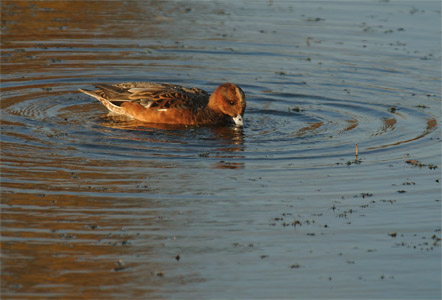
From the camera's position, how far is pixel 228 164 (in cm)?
1059

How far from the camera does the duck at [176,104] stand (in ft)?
42.0

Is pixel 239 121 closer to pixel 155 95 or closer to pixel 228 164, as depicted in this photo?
pixel 155 95

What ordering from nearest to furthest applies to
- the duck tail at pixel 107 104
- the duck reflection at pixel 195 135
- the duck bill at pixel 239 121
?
1. the duck reflection at pixel 195 135
2. the duck bill at pixel 239 121
3. the duck tail at pixel 107 104

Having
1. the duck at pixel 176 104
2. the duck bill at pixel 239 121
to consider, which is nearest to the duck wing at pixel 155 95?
the duck at pixel 176 104

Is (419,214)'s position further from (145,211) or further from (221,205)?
(145,211)

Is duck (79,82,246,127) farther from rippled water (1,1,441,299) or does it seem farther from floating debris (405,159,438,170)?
floating debris (405,159,438,170)

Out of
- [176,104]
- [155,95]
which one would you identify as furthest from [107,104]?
[176,104]

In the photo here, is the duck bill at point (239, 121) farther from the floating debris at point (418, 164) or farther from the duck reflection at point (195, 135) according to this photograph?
the floating debris at point (418, 164)

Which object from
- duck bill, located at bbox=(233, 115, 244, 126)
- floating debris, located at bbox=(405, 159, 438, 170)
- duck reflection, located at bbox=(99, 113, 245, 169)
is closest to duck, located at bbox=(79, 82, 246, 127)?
duck bill, located at bbox=(233, 115, 244, 126)

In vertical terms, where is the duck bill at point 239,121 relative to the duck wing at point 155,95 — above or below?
below

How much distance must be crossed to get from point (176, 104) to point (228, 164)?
99.0 inches

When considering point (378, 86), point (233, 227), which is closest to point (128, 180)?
point (233, 227)

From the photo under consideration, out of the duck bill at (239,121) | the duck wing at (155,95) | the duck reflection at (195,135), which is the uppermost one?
the duck wing at (155,95)

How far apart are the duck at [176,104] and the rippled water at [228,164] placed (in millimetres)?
259
